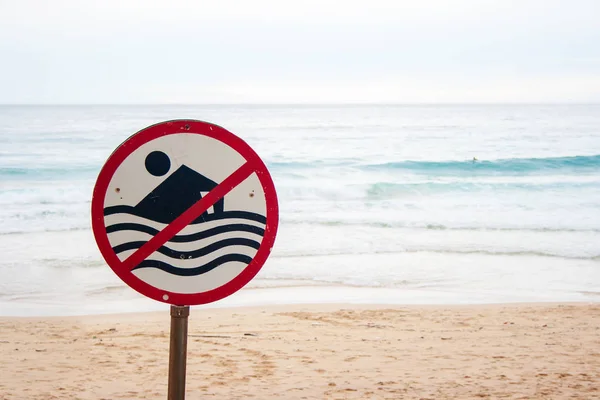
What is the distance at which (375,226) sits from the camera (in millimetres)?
16469

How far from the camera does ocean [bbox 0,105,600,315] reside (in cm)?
970

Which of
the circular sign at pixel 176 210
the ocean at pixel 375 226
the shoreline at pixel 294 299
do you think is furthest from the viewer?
the ocean at pixel 375 226

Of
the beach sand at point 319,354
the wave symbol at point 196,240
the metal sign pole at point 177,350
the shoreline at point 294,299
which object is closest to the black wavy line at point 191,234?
the wave symbol at point 196,240

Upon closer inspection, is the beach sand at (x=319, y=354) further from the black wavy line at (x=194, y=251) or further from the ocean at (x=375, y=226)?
the black wavy line at (x=194, y=251)

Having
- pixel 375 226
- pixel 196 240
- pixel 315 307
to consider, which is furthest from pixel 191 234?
pixel 375 226

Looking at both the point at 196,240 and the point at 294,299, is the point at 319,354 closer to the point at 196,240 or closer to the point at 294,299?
the point at 294,299

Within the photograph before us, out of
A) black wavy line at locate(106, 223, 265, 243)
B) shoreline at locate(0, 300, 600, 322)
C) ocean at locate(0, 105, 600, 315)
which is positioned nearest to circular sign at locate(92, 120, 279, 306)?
black wavy line at locate(106, 223, 265, 243)

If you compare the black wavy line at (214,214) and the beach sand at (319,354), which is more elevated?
the black wavy line at (214,214)

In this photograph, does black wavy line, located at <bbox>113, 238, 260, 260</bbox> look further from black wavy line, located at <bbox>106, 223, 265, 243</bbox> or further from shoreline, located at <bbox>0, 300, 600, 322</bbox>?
shoreline, located at <bbox>0, 300, 600, 322</bbox>

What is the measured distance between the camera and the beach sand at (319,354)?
5.09 metres

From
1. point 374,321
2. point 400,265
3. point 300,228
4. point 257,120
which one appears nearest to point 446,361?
point 374,321

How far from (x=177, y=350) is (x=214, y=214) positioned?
1.12ft

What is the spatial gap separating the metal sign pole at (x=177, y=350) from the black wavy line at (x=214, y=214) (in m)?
0.22

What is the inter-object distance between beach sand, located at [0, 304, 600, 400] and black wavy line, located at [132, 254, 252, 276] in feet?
10.9
